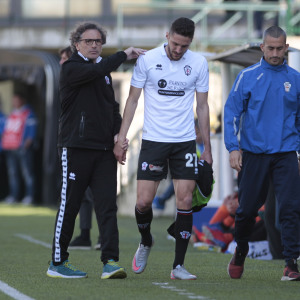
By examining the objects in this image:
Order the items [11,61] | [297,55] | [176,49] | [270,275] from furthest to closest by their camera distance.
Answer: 1. [11,61]
2. [297,55]
3. [270,275]
4. [176,49]

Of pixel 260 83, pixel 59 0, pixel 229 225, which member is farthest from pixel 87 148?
pixel 59 0

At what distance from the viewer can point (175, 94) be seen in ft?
29.1

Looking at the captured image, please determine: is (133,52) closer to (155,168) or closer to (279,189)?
(155,168)

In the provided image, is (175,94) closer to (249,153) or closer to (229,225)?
(249,153)

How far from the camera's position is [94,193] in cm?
891

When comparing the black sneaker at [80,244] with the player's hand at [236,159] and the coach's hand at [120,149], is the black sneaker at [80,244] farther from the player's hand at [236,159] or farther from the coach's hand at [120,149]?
the player's hand at [236,159]

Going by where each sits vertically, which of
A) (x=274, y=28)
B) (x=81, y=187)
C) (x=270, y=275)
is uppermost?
(x=274, y=28)

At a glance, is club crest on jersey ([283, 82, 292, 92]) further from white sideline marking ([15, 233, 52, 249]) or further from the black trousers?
white sideline marking ([15, 233, 52, 249])

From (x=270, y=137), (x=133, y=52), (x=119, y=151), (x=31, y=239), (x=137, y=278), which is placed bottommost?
(x=31, y=239)

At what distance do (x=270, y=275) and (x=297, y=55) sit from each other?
273 centimetres

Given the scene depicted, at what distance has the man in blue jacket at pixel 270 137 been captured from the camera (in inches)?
347

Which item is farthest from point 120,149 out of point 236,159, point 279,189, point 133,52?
point 279,189

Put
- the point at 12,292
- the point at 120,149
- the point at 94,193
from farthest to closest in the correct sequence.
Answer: the point at 94,193 < the point at 120,149 < the point at 12,292

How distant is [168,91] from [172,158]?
57cm
